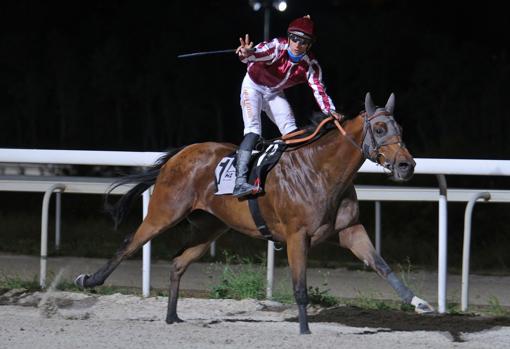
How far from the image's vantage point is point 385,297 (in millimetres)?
7500

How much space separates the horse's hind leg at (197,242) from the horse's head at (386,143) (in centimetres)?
A: 133

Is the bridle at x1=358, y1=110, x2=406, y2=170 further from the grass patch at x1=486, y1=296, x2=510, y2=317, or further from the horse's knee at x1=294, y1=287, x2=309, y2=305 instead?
the grass patch at x1=486, y1=296, x2=510, y2=317

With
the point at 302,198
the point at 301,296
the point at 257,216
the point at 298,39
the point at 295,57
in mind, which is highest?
the point at 298,39

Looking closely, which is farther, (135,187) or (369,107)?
(135,187)

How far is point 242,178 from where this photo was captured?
18.9ft

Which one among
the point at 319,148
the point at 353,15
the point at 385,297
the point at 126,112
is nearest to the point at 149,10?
the point at 126,112

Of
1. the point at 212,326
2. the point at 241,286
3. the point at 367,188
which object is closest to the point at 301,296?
the point at 212,326

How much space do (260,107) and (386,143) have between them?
109 cm

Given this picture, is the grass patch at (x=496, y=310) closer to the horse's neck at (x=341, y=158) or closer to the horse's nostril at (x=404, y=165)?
the horse's neck at (x=341, y=158)

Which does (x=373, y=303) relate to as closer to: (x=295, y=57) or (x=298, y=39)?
(x=295, y=57)

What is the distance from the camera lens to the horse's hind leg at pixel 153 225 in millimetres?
6176

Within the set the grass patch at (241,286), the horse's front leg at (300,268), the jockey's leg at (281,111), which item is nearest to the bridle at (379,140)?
the horse's front leg at (300,268)

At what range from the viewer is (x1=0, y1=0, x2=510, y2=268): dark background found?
1488 cm

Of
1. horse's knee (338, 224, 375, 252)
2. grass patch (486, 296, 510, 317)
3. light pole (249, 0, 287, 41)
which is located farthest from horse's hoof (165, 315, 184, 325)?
light pole (249, 0, 287, 41)
